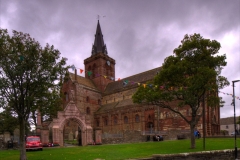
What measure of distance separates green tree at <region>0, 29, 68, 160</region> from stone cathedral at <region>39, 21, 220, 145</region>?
14038mm

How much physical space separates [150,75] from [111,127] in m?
14.6

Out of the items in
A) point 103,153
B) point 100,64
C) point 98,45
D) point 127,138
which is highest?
point 98,45

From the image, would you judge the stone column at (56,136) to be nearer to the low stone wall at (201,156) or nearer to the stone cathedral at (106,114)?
the stone cathedral at (106,114)

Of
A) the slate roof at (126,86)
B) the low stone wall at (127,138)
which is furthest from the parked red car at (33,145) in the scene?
the slate roof at (126,86)

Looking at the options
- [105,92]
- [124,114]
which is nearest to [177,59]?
[124,114]

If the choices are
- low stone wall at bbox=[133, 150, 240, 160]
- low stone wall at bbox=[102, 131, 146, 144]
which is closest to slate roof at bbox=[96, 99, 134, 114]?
low stone wall at bbox=[102, 131, 146, 144]

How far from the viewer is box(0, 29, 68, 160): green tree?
17250mm

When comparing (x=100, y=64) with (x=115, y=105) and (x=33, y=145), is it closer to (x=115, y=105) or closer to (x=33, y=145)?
(x=115, y=105)

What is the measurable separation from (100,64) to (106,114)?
16506 mm

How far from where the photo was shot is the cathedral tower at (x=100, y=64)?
7012 cm

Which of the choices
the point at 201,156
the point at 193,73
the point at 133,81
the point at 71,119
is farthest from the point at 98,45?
the point at 201,156

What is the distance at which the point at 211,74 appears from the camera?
2181 centimetres

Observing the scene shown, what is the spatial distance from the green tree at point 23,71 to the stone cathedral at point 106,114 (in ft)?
46.1

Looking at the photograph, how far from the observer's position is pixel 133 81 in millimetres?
60531
